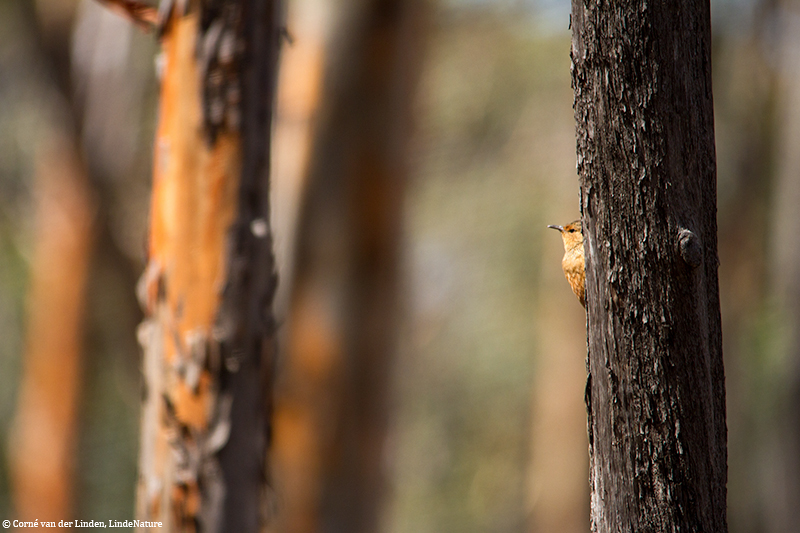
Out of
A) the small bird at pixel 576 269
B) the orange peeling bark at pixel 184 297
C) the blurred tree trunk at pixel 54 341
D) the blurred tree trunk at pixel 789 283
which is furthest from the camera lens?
the blurred tree trunk at pixel 789 283

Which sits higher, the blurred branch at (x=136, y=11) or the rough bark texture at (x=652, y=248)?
the blurred branch at (x=136, y=11)

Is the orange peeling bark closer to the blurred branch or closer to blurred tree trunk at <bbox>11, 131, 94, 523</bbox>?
the blurred branch

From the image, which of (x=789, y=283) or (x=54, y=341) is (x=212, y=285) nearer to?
(x=54, y=341)

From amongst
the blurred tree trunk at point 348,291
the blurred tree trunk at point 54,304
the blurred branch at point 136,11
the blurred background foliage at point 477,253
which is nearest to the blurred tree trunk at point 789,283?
the blurred background foliage at point 477,253

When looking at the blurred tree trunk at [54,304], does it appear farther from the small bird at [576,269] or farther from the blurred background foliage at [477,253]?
the small bird at [576,269]

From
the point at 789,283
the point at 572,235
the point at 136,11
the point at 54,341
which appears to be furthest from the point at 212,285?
the point at 789,283

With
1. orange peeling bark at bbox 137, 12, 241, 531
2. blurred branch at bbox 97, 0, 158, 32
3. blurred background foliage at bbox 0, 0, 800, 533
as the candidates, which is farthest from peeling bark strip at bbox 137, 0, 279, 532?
blurred background foliage at bbox 0, 0, 800, 533

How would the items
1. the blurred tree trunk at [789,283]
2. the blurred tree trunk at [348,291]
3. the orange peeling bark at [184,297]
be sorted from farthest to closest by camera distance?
the blurred tree trunk at [789,283]
the blurred tree trunk at [348,291]
the orange peeling bark at [184,297]

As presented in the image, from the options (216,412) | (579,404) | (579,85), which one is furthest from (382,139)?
(579,404)
